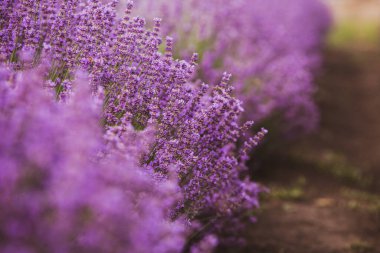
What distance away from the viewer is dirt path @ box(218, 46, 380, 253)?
139 inches

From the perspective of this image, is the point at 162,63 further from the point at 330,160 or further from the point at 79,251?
the point at 330,160

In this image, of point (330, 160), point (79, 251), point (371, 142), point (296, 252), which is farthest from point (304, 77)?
point (79, 251)

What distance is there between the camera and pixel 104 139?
174cm

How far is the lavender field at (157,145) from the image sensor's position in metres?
1.28

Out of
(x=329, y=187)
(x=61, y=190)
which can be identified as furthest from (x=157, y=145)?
(x=329, y=187)

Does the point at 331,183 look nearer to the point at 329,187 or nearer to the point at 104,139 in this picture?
the point at 329,187

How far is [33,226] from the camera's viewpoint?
125 cm

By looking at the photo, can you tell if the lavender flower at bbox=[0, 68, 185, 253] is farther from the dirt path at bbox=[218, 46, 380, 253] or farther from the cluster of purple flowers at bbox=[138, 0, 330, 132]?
the cluster of purple flowers at bbox=[138, 0, 330, 132]

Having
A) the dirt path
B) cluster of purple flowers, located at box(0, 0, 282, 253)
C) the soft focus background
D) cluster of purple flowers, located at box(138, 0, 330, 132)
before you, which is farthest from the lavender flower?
cluster of purple flowers, located at box(138, 0, 330, 132)

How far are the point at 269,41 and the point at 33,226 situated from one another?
574cm

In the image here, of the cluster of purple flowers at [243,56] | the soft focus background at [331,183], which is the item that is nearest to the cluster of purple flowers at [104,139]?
the soft focus background at [331,183]

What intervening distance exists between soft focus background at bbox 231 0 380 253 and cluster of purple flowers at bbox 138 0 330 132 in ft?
1.84

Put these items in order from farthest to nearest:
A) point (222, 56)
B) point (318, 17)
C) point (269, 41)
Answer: point (318, 17), point (269, 41), point (222, 56)

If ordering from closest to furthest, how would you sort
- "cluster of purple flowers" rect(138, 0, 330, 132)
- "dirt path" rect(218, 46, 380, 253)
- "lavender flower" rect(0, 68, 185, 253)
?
"lavender flower" rect(0, 68, 185, 253), "dirt path" rect(218, 46, 380, 253), "cluster of purple flowers" rect(138, 0, 330, 132)
